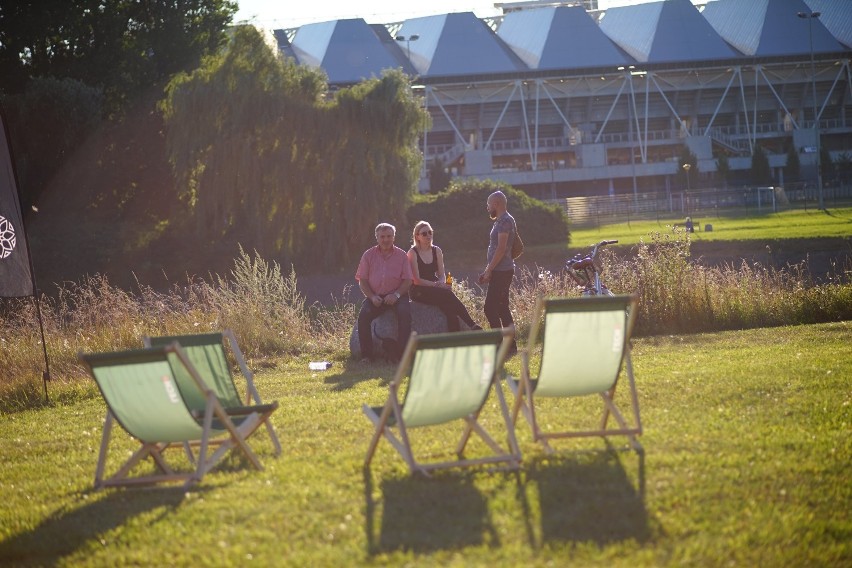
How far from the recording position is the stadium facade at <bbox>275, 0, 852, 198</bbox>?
247 feet

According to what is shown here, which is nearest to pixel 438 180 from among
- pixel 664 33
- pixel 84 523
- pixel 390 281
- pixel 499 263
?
pixel 664 33

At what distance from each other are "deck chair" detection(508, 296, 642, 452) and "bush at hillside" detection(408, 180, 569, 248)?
1028 inches

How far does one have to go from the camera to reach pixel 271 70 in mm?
30672

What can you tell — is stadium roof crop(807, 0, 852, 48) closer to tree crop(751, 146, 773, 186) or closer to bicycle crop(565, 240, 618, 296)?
tree crop(751, 146, 773, 186)

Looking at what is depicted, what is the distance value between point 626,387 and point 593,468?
3059 millimetres

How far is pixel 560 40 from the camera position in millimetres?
Answer: 80062

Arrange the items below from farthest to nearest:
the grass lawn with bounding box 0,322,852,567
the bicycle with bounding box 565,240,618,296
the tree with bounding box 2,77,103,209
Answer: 1. the tree with bounding box 2,77,103,209
2. the bicycle with bounding box 565,240,618,296
3. the grass lawn with bounding box 0,322,852,567

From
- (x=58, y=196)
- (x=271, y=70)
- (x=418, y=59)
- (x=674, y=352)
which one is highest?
(x=418, y=59)

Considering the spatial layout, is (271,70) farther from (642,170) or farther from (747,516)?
(642,170)

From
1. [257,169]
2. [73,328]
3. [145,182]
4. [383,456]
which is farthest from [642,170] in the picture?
[383,456]

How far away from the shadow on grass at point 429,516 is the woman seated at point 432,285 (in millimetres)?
5390

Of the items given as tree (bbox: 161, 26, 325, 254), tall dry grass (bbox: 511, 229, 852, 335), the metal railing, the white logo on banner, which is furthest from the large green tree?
the white logo on banner

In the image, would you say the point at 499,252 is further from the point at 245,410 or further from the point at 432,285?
the point at 245,410

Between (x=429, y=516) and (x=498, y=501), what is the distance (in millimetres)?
386
